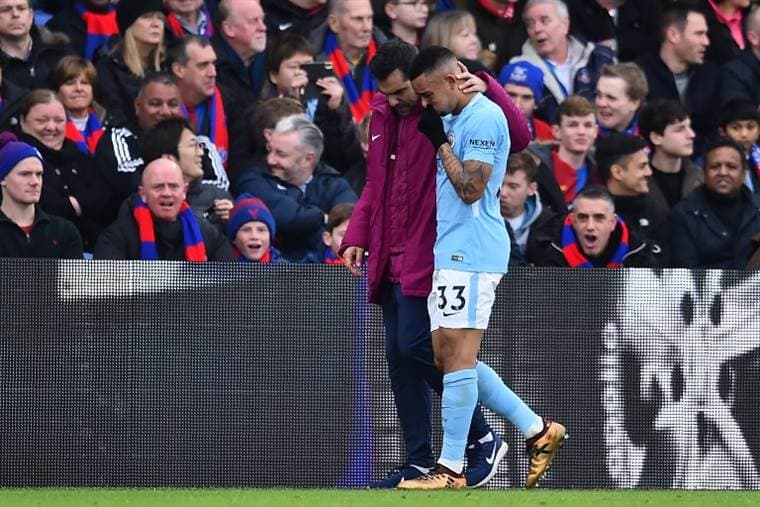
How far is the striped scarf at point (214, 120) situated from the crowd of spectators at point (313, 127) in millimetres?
16

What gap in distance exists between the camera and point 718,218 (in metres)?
12.3

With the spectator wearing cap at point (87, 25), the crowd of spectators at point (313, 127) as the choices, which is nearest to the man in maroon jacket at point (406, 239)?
the crowd of spectators at point (313, 127)

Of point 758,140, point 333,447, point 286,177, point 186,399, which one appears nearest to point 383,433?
point 333,447

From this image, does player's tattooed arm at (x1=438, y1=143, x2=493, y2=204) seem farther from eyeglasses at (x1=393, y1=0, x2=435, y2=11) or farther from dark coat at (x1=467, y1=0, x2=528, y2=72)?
dark coat at (x1=467, y1=0, x2=528, y2=72)

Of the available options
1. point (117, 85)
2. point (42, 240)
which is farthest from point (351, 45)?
point (42, 240)

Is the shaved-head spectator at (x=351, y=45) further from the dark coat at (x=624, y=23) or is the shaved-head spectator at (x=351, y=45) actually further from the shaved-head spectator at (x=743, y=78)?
the shaved-head spectator at (x=743, y=78)

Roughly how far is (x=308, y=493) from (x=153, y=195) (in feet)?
10.5

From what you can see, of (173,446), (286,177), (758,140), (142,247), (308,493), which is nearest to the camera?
(308,493)

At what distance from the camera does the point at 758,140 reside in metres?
13.7

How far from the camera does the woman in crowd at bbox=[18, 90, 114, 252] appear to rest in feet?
36.7

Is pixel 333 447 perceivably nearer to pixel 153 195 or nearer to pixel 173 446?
pixel 173 446

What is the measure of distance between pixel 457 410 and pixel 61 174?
4.11 metres

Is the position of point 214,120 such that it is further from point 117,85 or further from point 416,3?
point 416,3

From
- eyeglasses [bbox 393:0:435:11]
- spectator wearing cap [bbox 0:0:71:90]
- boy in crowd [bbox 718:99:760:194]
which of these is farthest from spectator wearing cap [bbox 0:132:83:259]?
boy in crowd [bbox 718:99:760:194]
